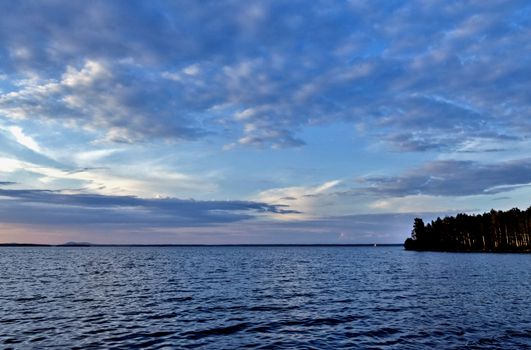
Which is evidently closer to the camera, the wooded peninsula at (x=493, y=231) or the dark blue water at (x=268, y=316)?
the dark blue water at (x=268, y=316)

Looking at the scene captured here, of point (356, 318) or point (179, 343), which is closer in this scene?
point (179, 343)

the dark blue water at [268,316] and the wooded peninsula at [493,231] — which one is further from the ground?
the wooded peninsula at [493,231]

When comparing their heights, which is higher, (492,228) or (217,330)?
(492,228)

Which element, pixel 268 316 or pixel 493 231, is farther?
pixel 493 231

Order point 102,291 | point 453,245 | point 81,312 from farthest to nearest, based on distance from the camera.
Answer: point 453,245 → point 102,291 → point 81,312

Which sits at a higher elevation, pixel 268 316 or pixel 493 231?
pixel 493 231

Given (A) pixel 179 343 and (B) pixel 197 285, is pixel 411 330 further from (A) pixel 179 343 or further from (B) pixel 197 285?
(B) pixel 197 285

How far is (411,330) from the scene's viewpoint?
26.8m

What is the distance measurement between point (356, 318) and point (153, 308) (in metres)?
17.3

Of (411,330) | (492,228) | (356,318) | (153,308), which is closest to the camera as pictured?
(411,330)

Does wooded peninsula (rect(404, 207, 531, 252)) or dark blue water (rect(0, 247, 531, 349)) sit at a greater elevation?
wooded peninsula (rect(404, 207, 531, 252))

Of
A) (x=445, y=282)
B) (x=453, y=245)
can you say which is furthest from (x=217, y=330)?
(x=453, y=245)

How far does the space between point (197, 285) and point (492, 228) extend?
6278 inches

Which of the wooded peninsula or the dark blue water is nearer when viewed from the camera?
the dark blue water
